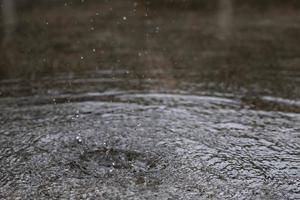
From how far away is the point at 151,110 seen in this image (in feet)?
16.6

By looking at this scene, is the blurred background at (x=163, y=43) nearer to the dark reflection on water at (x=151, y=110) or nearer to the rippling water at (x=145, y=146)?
the dark reflection on water at (x=151, y=110)

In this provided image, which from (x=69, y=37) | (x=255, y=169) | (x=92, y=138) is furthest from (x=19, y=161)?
(x=69, y=37)

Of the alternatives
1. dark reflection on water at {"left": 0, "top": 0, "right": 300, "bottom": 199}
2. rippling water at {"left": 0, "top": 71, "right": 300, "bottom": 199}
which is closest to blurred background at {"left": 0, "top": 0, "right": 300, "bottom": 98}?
dark reflection on water at {"left": 0, "top": 0, "right": 300, "bottom": 199}

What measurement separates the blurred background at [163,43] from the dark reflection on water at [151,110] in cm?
2

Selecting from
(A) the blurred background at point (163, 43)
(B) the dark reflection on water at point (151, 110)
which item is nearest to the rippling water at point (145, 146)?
(B) the dark reflection on water at point (151, 110)

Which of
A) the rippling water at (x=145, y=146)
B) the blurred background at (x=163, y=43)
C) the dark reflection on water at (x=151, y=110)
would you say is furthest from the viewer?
the blurred background at (x=163, y=43)

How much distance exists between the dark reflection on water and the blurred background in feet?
0.08

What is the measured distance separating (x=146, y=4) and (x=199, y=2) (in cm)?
124

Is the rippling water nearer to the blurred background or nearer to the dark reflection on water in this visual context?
the dark reflection on water

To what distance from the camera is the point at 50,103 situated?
532cm

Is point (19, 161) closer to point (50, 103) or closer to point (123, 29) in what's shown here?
point (50, 103)

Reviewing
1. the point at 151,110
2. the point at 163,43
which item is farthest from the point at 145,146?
the point at 163,43

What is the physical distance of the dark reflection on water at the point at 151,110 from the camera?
3580 millimetres

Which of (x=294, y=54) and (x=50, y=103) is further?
(x=294, y=54)
